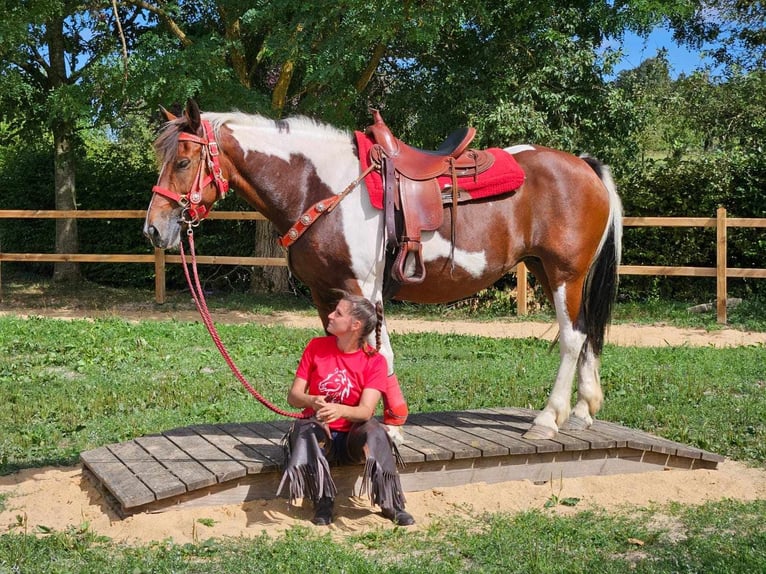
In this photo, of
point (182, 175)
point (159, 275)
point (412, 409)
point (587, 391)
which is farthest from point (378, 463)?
point (159, 275)

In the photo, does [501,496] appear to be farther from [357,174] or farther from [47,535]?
[47,535]

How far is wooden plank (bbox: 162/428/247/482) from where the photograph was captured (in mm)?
4387

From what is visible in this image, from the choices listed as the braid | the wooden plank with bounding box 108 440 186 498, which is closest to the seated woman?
the braid

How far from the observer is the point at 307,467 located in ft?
13.7

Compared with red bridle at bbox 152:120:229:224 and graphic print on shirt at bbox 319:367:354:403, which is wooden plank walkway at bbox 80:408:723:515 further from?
red bridle at bbox 152:120:229:224

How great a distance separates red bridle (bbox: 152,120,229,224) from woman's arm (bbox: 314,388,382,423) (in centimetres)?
125

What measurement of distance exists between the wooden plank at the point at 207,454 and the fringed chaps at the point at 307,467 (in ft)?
1.07

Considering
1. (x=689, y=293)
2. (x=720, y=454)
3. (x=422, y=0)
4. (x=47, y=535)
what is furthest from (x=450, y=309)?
(x=47, y=535)

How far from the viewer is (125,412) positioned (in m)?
6.59

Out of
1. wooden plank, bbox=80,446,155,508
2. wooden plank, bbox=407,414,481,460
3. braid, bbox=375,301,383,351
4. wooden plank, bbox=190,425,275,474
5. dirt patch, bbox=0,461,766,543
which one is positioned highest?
braid, bbox=375,301,383,351

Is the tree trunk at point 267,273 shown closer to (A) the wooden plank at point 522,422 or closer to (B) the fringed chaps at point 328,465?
(A) the wooden plank at point 522,422

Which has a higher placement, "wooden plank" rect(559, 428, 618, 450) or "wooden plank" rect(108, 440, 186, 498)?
"wooden plank" rect(559, 428, 618, 450)

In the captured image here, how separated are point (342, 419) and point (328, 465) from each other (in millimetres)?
263

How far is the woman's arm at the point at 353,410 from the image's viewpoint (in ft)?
13.7
